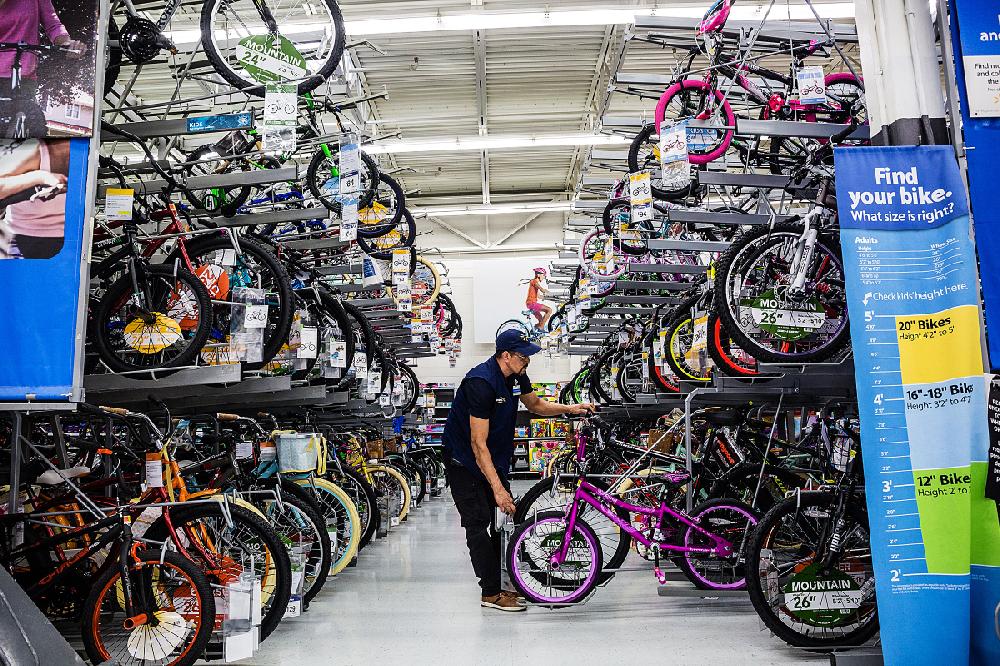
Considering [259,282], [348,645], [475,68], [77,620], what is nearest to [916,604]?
[348,645]

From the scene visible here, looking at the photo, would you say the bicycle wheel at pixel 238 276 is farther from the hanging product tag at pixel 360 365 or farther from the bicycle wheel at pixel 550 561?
the bicycle wheel at pixel 550 561

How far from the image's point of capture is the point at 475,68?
1062 centimetres

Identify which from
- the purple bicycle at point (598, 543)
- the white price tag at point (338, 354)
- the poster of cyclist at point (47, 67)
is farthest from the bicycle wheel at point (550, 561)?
the poster of cyclist at point (47, 67)

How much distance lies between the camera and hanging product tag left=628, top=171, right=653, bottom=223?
540 centimetres

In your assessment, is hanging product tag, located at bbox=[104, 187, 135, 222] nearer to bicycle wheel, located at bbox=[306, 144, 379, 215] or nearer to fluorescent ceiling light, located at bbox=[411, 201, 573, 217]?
bicycle wheel, located at bbox=[306, 144, 379, 215]

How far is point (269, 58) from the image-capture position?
4172 mm

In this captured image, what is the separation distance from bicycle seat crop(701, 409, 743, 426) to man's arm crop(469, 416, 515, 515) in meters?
1.59

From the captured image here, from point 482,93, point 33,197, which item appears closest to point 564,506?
point 33,197

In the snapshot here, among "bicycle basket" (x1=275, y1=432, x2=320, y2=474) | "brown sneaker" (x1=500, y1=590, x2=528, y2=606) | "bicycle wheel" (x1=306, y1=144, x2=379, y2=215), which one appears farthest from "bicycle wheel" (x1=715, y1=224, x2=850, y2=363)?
"bicycle wheel" (x1=306, y1=144, x2=379, y2=215)

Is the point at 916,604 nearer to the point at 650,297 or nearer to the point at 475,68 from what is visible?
the point at 650,297

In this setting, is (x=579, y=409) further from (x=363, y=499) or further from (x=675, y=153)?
(x=363, y=499)

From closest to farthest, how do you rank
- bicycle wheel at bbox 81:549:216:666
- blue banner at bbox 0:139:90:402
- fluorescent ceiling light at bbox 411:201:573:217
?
Answer: blue banner at bbox 0:139:90:402 → bicycle wheel at bbox 81:549:216:666 → fluorescent ceiling light at bbox 411:201:573:217

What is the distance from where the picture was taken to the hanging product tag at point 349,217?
4.94m

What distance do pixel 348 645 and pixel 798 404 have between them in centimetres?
314
